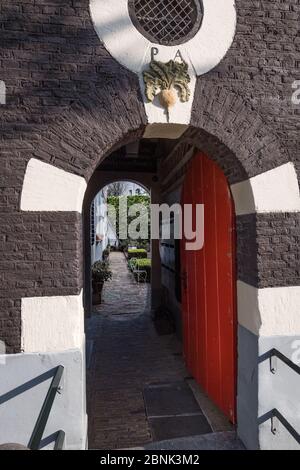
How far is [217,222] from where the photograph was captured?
4105mm

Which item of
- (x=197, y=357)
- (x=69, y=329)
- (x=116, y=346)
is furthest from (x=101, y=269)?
(x=69, y=329)

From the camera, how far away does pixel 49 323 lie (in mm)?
2918

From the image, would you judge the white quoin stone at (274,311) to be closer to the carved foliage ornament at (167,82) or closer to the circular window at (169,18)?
the carved foliage ornament at (167,82)

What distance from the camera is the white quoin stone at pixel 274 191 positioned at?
325cm

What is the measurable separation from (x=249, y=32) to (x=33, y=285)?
3129 millimetres

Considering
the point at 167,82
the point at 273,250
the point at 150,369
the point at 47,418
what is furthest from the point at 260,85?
the point at 150,369

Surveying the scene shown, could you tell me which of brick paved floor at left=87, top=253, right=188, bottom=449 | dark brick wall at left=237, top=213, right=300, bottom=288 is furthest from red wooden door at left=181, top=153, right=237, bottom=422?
brick paved floor at left=87, top=253, right=188, bottom=449

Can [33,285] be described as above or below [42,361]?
above

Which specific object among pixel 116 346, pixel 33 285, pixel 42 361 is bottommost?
pixel 116 346

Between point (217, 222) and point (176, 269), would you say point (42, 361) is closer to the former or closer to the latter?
point (217, 222)

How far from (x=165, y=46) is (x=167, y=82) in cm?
36

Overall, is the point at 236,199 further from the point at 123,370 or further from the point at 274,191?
the point at 123,370

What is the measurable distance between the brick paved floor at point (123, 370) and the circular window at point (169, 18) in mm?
4056

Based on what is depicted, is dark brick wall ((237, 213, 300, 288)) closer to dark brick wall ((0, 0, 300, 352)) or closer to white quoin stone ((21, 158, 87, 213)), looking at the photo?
dark brick wall ((0, 0, 300, 352))
